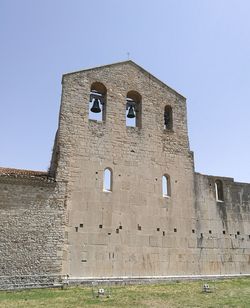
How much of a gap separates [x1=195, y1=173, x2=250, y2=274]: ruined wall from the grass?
2227mm

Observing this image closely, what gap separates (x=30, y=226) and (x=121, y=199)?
3750 millimetres

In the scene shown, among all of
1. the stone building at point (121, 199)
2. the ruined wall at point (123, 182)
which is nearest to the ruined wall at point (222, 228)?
the stone building at point (121, 199)

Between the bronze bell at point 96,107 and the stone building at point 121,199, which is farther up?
the bronze bell at point 96,107

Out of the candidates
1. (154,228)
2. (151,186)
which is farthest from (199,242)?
(151,186)

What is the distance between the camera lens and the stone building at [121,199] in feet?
41.4

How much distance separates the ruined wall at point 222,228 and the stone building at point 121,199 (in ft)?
0.15

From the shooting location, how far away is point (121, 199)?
14.2 m

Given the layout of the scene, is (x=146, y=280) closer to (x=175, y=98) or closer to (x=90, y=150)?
(x=90, y=150)

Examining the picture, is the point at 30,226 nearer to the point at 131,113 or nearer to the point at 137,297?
the point at 137,297

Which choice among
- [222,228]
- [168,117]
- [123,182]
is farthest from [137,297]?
[168,117]

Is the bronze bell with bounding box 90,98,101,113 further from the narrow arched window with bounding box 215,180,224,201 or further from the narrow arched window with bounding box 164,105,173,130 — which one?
the narrow arched window with bounding box 215,180,224,201

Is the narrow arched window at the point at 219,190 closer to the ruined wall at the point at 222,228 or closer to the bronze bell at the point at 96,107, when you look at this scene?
the ruined wall at the point at 222,228

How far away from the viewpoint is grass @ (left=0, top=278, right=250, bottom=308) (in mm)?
9344

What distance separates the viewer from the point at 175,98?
1712cm
